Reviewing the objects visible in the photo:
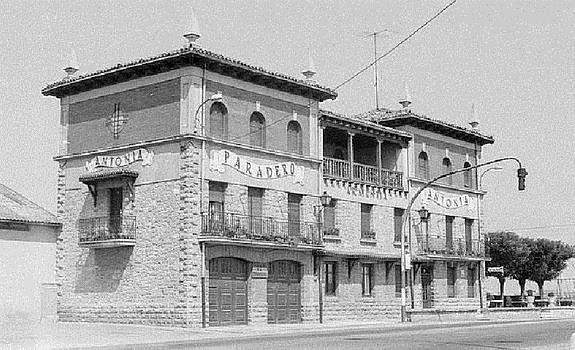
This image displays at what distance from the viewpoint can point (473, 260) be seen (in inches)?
2046

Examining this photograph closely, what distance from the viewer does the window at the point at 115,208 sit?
123 feet

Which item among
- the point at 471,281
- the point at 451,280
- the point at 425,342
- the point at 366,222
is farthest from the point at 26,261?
the point at 471,281

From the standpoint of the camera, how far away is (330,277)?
4309 centimetres

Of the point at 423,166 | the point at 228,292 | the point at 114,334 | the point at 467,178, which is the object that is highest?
the point at 423,166

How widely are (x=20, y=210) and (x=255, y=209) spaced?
9917 mm

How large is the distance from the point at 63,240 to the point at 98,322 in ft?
→ 13.7

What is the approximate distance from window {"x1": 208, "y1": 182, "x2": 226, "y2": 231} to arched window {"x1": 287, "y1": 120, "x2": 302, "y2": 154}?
486 cm

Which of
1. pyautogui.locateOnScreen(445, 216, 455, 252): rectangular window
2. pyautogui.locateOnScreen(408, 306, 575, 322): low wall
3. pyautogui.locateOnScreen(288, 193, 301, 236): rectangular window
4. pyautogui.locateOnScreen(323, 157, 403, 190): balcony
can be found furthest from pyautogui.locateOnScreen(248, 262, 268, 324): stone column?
pyautogui.locateOnScreen(445, 216, 455, 252): rectangular window

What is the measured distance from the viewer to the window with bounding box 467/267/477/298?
52.8 metres

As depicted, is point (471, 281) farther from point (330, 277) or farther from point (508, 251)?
point (508, 251)

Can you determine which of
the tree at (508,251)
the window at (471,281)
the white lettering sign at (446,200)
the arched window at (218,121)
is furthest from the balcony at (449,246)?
the tree at (508,251)

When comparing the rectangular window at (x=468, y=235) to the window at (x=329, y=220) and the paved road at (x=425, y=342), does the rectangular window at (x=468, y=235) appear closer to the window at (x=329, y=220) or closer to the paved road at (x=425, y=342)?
the window at (x=329, y=220)

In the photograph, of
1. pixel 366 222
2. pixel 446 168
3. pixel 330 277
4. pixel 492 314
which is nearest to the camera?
pixel 330 277

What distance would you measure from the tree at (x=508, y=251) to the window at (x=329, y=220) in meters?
30.3
